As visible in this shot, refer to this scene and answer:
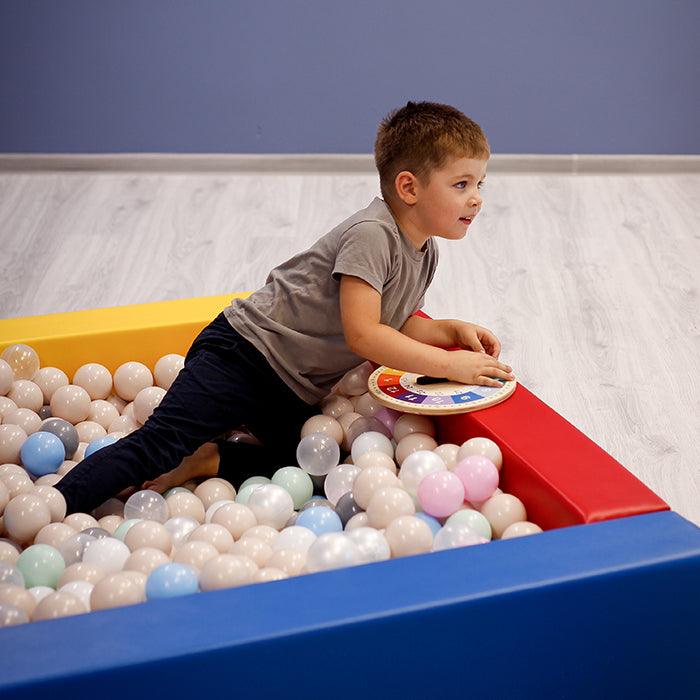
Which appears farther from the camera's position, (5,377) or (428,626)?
(5,377)

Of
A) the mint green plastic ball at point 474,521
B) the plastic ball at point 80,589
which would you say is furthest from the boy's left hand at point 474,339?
the plastic ball at point 80,589

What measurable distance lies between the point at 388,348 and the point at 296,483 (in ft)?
0.71

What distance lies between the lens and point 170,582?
104 centimetres

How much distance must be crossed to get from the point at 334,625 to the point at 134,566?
0.33 meters

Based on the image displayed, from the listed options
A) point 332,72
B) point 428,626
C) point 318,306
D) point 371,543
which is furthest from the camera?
point 332,72

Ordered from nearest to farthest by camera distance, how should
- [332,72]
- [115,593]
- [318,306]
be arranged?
[115,593] < [318,306] < [332,72]

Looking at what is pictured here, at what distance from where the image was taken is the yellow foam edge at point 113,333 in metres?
1.61

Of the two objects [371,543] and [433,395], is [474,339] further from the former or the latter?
[371,543]

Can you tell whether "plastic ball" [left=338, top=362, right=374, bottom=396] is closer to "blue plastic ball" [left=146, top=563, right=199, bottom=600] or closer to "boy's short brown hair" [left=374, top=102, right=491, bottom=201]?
"boy's short brown hair" [left=374, top=102, right=491, bottom=201]

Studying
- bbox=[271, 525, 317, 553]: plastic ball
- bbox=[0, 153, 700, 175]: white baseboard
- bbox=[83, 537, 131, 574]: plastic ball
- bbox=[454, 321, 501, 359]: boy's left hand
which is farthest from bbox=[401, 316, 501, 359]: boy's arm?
bbox=[0, 153, 700, 175]: white baseboard

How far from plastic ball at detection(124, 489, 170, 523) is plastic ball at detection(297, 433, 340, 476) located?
195mm

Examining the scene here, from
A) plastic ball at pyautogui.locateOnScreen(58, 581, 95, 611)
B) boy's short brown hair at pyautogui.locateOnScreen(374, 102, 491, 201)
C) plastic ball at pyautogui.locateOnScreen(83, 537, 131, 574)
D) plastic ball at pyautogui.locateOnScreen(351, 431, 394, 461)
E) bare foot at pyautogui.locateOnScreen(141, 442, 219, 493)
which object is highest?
boy's short brown hair at pyautogui.locateOnScreen(374, 102, 491, 201)

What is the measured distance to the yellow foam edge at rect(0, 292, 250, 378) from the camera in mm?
1611

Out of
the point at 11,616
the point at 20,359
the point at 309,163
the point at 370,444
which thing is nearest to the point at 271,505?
the point at 370,444
